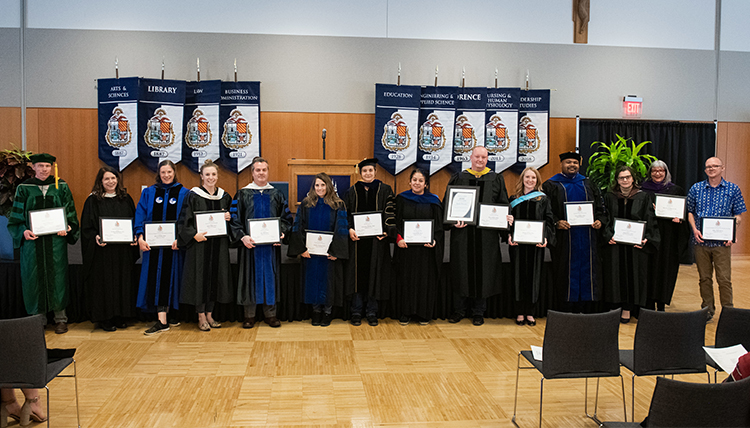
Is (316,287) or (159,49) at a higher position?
(159,49)

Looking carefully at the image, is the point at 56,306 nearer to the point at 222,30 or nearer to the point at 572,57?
the point at 222,30

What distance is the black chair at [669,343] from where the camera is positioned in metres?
2.93

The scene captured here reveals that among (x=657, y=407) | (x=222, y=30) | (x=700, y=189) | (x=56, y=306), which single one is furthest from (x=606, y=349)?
(x=222, y=30)

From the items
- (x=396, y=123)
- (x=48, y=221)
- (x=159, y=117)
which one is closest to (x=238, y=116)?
(x=159, y=117)

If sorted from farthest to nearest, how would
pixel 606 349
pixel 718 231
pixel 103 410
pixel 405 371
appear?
pixel 718 231 → pixel 405 371 → pixel 103 410 → pixel 606 349

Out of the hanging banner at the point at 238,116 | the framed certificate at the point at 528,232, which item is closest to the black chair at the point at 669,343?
the framed certificate at the point at 528,232

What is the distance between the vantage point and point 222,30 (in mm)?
8023

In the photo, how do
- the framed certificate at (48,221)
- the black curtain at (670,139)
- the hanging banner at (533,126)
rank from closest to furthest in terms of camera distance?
the framed certificate at (48,221) < the hanging banner at (533,126) < the black curtain at (670,139)

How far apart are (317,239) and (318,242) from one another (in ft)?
0.11

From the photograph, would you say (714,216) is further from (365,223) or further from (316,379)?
(316,379)

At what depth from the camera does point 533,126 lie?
8305 millimetres

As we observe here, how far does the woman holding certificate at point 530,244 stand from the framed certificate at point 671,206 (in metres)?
1.27

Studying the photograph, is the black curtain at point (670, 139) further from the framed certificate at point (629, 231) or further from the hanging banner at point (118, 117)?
the hanging banner at point (118, 117)

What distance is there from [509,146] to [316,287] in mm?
4441
